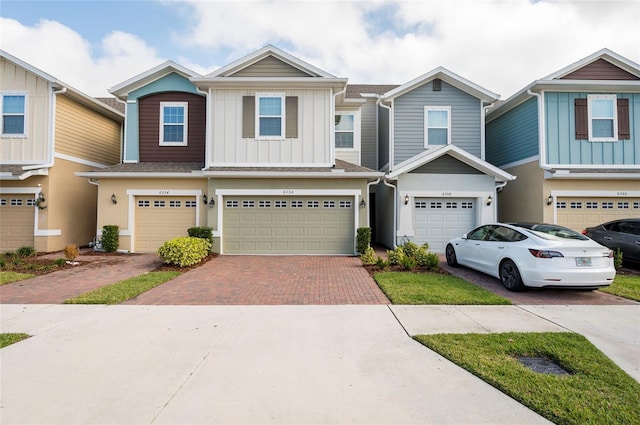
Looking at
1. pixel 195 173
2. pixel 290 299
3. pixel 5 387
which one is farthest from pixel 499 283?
pixel 195 173

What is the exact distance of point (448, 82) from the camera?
1375cm

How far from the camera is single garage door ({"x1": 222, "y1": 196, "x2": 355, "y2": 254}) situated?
1185cm

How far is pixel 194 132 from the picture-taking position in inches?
525

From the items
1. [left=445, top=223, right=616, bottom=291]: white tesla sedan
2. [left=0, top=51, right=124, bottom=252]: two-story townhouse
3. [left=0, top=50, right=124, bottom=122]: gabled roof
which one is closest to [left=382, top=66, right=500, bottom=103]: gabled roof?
[left=445, top=223, right=616, bottom=291]: white tesla sedan

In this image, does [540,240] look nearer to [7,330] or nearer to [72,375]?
[72,375]

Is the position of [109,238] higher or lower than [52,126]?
lower

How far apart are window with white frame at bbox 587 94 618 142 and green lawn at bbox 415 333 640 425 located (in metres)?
12.2

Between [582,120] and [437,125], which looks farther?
[437,125]

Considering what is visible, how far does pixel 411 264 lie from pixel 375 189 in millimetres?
8042

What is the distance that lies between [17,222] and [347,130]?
14.0 m

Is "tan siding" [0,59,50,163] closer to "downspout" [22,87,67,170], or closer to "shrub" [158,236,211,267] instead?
"downspout" [22,87,67,170]

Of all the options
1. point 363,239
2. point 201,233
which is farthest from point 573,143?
point 201,233

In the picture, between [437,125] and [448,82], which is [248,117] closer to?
[437,125]

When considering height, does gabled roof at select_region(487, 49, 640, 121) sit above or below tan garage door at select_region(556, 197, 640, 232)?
above
